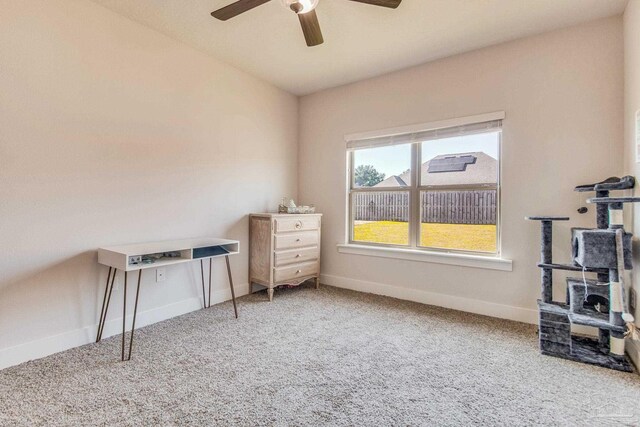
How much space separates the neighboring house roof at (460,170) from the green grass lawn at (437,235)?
1.52ft

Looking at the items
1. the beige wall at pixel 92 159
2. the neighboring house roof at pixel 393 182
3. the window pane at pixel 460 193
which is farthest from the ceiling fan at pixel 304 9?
the neighboring house roof at pixel 393 182

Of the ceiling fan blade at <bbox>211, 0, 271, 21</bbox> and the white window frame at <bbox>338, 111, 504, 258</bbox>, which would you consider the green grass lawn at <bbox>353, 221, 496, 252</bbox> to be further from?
the ceiling fan blade at <bbox>211, 0, 271, 21</bbox>

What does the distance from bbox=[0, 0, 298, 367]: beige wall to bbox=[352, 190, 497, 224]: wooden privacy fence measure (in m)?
1.62

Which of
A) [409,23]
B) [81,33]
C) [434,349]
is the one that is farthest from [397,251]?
[81,33]

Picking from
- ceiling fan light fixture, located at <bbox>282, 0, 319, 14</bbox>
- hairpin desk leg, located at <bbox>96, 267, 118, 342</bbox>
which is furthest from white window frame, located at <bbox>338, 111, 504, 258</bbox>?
hairpin desk leg, located at <bbox>96, 267, 118, 342</bbox>

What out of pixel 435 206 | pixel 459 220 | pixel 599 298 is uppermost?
pixel 435 206

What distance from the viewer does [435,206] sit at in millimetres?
3322

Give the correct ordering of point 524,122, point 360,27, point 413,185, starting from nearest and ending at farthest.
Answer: point 360,27, point 524,122, point 413,185

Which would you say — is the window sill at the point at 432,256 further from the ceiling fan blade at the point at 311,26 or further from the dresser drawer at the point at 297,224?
the ceiling fan blade at the point at 311,26

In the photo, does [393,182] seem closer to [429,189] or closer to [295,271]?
[429,189]

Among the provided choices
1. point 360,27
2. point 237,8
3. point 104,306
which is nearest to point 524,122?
point 360,27

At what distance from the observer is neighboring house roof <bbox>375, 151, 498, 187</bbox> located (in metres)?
3.00

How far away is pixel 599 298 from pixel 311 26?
9.17ft

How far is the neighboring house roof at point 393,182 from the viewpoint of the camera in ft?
11.7
